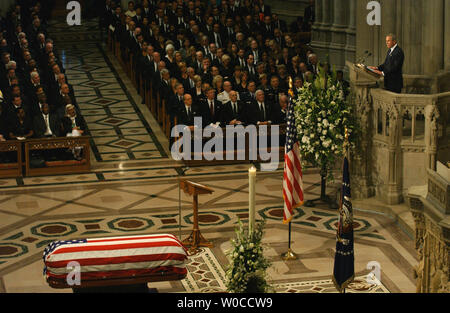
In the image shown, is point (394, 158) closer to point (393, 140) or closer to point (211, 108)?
point (393, 140)

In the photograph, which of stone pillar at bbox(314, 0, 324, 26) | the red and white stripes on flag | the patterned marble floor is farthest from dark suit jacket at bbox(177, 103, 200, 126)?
stone pillar at bbox(314, 0, 324, 26)

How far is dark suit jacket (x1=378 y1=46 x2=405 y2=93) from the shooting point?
13.1 metres

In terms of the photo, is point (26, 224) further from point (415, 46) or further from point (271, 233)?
point (415, 46)

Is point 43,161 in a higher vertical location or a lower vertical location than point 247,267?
lower

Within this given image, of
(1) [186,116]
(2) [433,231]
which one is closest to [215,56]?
(1) [186,116]

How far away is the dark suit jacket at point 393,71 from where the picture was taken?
1306 centimetres

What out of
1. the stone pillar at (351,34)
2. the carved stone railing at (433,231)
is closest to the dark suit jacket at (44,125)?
the stone pillar at (351,34)

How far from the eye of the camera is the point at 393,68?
518 inches

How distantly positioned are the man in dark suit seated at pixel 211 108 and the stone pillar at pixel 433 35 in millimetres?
3803

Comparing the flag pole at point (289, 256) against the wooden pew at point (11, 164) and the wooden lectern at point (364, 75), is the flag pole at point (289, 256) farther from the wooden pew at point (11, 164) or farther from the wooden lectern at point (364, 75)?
the wooden pew at point (11, 164)

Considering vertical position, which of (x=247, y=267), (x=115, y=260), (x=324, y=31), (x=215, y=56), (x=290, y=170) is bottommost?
(x=115, y=260)

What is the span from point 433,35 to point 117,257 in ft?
28.8

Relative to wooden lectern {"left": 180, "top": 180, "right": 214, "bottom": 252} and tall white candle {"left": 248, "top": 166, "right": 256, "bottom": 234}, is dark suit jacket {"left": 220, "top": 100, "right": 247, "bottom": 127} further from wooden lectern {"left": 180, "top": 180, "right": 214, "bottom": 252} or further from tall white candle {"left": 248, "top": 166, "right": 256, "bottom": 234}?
tall white candle {"left": 248, "top": 166, "right": 256, "bottom": 234}

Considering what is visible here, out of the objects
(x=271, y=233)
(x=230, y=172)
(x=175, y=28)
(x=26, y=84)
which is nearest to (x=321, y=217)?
(x=271, y=233)
